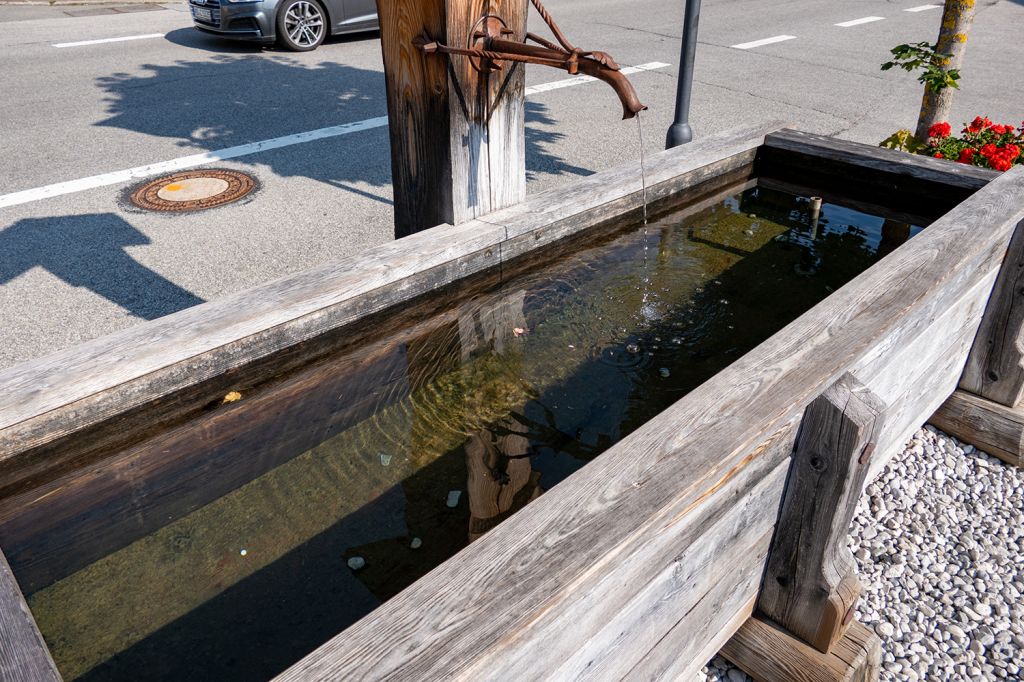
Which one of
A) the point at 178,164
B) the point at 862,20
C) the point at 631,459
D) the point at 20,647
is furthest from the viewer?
the point at 862,20

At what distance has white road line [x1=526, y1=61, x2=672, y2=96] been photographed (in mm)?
8555

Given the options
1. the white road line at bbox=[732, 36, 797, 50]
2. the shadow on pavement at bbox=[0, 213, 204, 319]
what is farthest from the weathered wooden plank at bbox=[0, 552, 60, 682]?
the white road line at bbox=[732, 36, 797, 50]

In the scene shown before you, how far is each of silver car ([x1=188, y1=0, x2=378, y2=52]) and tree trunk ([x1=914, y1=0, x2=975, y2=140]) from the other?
7.08 metres

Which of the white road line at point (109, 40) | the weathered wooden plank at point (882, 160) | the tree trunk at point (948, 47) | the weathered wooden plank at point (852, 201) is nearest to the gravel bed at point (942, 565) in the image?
the weathered wooden plank at point (852, 201)

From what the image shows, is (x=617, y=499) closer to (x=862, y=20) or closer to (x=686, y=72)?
(x=686, y=72)

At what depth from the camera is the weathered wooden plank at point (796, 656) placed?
2.40 meters

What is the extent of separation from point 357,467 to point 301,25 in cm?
857

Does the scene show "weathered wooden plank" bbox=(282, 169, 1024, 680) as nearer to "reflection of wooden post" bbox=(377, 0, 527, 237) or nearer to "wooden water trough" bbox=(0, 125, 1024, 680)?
"wooden water trough" bbox=(0, 125, 1024, 680)

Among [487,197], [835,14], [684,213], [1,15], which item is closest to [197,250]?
[487,197]

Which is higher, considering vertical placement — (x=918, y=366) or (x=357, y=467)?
(x=918, y=366)

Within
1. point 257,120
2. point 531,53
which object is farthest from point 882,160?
point 257,120

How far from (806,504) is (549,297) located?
61.4 inches

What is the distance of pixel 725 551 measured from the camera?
2070mm

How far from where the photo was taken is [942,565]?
3.01 metres
